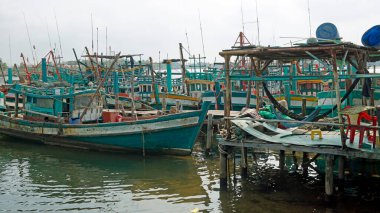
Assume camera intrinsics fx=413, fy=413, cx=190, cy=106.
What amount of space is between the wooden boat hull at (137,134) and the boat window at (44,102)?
1.31 meters

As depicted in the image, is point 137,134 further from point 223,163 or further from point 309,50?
point 309,50

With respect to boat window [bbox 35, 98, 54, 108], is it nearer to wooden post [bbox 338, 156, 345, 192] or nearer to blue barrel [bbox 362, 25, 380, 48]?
wooden post [bbox 338, 156, 345, 192]

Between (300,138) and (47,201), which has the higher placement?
(300,138)

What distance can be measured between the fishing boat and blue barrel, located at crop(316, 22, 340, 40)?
5.73m

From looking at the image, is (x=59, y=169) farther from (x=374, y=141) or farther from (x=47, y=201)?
(x=374, y=141)

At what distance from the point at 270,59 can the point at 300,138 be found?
Answer: 10.6ft

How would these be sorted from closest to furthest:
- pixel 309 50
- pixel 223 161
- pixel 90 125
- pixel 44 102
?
pixel 309 50 → pixel 223 161 → pixel 90 125 → pixel 44 102

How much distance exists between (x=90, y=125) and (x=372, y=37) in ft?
39.8

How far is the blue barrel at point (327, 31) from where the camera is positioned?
11945 mm

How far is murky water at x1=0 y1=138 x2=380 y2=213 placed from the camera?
11211 millimetres

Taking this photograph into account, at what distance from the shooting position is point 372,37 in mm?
11508

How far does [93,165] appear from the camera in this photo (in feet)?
54.6

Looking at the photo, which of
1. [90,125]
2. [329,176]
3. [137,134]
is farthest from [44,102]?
[329,176]

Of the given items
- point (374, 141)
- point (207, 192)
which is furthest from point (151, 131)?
point (374, 141)
